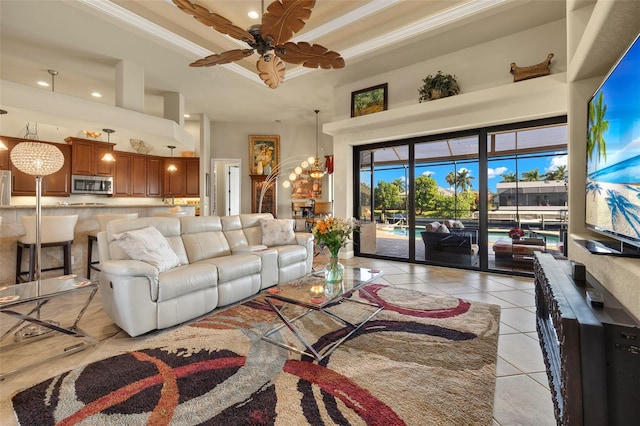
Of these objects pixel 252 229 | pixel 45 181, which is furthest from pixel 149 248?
pixel 45 181

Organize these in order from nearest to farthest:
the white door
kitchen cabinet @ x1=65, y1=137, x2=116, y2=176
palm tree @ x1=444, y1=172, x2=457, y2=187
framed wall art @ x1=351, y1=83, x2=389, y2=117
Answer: palm tree @ x1=444, y1=172, x2=457, y2=187, framed wall art @ x1=351, y1=83, x2=389, y2=117, kitchen cabinet @ x1=65, y1=137, x2=116, y2=176, the white door

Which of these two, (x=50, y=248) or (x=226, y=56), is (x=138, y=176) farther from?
(x=226, y=56)

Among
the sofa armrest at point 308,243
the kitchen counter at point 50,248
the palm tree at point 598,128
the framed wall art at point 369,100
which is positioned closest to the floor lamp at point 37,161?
the kitchen counter at point 50,248

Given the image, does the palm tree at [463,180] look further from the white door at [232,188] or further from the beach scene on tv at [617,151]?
the white door at [232,188]

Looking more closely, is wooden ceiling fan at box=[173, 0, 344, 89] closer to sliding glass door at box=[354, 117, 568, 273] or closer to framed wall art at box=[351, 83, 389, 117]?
framed wall art at box=[351, 83, 389, 117]

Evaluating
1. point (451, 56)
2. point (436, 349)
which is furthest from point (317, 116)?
point (436, 349)

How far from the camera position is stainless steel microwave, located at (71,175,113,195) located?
258 inches

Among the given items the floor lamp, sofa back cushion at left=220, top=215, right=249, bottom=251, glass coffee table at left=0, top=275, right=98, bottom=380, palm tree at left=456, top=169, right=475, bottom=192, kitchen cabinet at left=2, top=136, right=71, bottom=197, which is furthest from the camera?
kitchen cabinet at left=2, top=136, right=71, bottom=197

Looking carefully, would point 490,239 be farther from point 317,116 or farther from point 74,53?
point 74,53

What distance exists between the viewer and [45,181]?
611 centimetres

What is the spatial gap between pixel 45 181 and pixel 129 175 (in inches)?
66.9

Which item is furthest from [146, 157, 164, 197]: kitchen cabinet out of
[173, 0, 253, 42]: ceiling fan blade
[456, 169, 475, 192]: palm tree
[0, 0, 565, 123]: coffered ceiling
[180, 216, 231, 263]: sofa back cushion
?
[456, 169, 475, 192]: palm tree

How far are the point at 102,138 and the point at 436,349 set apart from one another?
8.67 metres

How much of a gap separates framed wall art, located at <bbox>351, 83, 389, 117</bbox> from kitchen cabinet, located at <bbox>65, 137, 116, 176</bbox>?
6.06m
